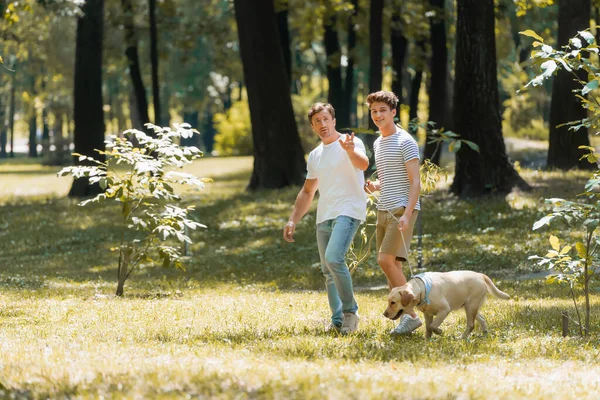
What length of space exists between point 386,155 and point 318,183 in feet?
2.14

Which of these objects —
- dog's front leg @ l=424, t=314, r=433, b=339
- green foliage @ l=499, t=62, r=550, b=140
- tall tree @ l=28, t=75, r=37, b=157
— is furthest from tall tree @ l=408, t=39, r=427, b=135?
tall tree @ l=28, t=75, r=37, b=157

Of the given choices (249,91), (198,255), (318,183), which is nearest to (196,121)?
(249,91)

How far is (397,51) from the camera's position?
3391cm

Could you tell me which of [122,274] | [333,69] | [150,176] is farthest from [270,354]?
[333,69]

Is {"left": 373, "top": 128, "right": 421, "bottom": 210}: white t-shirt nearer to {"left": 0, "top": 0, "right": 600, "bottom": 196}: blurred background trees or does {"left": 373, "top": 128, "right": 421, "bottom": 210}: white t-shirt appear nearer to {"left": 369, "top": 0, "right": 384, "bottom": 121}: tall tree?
{"left": 0, "top": 0, "right": 600, "bottom": 196}: blurred background trees

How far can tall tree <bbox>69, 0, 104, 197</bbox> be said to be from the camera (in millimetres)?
28781

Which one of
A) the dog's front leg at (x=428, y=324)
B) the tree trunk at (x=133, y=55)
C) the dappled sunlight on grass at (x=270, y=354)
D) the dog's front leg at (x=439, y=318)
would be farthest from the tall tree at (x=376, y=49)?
the dog's front leg at (x=439, y=318)

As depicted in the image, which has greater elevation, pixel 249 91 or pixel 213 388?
pixel 249 91

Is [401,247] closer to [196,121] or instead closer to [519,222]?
[519,222]

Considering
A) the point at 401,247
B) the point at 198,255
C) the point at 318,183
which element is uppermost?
the point at 318,183

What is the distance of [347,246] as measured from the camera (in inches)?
339

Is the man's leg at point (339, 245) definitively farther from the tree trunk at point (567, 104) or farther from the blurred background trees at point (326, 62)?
the tree trunk at point (567, 104)

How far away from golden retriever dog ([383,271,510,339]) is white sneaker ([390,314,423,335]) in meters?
0.17

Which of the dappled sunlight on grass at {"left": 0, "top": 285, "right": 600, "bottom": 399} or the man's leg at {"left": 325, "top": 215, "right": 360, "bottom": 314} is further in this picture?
the man's leg at {"left": 325, "top": 215, "right": 360, "bottom": 314}
